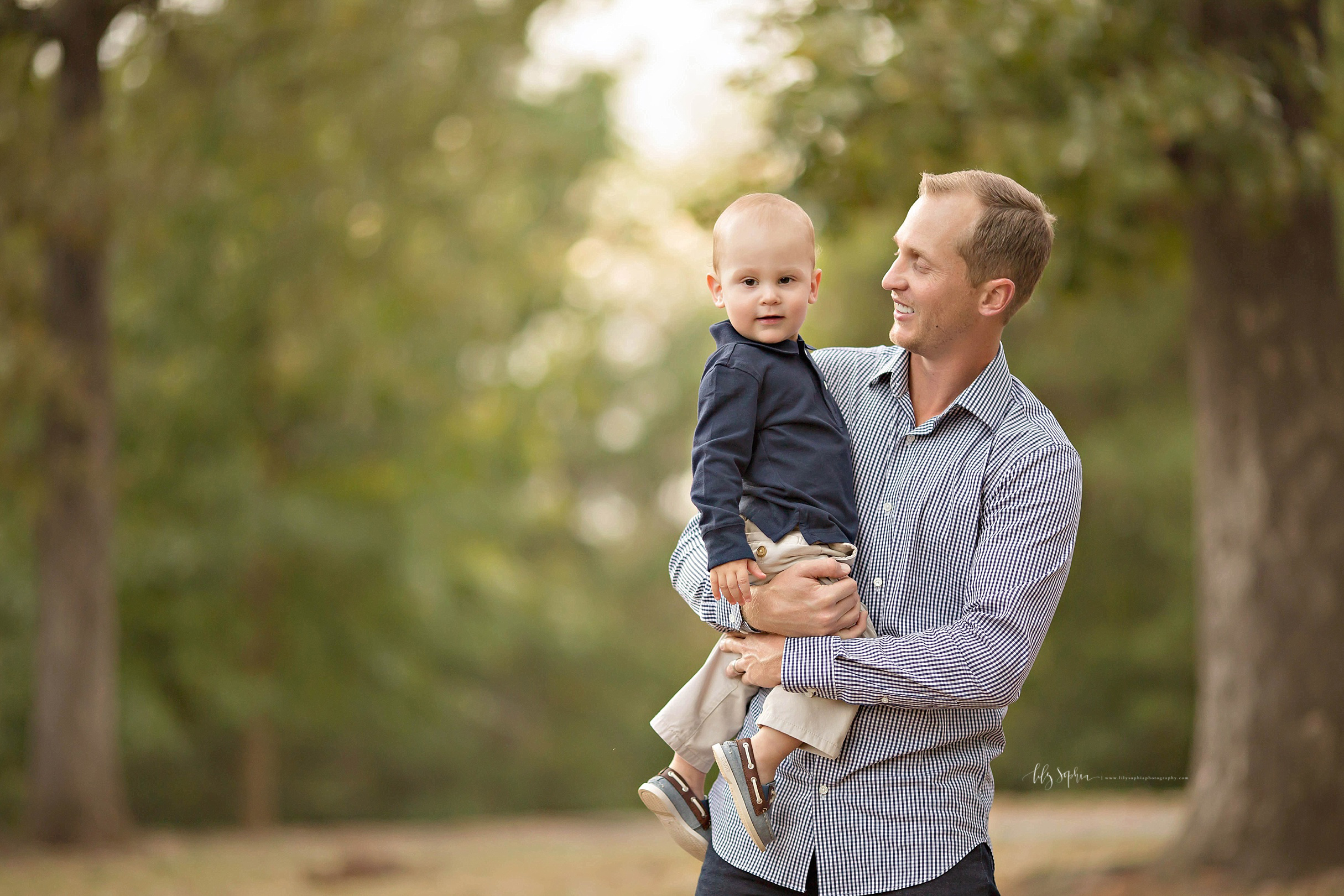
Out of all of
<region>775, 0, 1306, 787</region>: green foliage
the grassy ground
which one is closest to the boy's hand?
<region>775, 0, 1306, 787</region>: green foliage

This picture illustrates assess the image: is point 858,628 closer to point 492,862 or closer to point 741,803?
point 741,803

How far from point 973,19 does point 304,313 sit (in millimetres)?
6510

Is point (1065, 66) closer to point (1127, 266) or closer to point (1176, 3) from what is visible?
point (1176, 3)

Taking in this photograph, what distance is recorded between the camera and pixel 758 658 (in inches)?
88.5

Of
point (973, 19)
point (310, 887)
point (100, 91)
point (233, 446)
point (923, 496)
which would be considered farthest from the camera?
point (233, 446)

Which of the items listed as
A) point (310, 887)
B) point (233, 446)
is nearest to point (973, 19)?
point (310, 887)

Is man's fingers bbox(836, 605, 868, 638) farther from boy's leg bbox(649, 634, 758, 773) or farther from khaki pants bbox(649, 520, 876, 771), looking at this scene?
boy's leg bbox(649, 634, 758, 773)

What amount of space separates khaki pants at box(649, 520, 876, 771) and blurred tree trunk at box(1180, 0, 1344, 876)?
4339 millimetres

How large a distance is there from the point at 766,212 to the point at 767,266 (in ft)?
0.34

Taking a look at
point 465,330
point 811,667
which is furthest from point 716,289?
point 465,330

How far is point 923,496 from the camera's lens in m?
2.24

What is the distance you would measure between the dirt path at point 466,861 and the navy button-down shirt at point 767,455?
471 centimetres

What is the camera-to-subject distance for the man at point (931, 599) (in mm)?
2076

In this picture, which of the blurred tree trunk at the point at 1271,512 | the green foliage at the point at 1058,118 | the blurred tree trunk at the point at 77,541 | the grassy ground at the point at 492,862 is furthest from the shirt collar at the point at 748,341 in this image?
the blurred tree trunk at the point at 77,541
